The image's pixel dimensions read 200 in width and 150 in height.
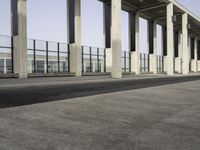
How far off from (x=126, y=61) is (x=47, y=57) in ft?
54.6

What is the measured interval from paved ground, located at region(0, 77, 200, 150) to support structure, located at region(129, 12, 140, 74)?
112 ft

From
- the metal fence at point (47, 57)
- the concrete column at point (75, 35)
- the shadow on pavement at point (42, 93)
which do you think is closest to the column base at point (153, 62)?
the concrete column at point (75, 35)

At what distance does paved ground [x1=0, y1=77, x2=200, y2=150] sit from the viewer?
13.2 ft

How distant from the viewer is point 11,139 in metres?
4.06

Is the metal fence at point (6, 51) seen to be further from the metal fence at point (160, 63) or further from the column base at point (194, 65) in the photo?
the column base at point (194, 65)

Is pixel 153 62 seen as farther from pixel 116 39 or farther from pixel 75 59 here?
pixel 75 59

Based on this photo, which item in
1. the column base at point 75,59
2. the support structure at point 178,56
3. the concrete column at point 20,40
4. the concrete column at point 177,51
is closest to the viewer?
the concrete column at point 20,40

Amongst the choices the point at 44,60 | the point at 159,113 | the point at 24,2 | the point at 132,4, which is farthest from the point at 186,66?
the point at 159,113

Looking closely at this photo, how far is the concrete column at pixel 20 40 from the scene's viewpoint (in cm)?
2291

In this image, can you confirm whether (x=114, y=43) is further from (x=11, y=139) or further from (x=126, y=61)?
(x=11, y=139)

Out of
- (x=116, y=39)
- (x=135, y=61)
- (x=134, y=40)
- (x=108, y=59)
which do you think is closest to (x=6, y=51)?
(x=116, y=39)

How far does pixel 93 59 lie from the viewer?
34.3 m

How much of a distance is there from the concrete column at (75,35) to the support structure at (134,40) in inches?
547

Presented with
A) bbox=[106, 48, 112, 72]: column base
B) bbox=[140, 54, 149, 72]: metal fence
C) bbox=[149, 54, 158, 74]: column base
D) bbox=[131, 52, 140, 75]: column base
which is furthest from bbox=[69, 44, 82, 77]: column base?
bbox=[149, 54, 158, 74]: column base
